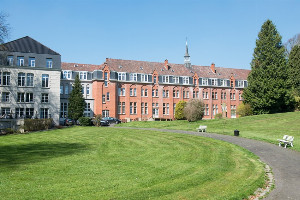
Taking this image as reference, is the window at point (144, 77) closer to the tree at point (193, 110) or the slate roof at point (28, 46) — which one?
the tree at point (193, 110)

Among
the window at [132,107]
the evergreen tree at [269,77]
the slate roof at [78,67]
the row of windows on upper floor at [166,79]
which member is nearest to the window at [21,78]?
the row of windows on upper floor at [166,79]

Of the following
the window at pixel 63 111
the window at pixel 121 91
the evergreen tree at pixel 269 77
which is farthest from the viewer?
the window at pixel 121 91

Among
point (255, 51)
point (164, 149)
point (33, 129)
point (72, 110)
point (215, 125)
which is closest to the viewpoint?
point (164, 149)

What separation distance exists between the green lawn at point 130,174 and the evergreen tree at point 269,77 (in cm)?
3541

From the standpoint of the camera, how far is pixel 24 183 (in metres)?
9.74

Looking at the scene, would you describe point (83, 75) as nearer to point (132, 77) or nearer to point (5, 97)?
point (132, 77)

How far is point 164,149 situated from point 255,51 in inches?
1618

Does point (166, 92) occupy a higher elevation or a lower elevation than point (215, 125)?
higher

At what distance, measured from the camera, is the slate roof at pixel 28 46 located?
43594 mm

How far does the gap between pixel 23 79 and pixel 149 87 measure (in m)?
Answer: 28.3

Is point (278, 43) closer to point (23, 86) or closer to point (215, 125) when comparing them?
point (215, 125)

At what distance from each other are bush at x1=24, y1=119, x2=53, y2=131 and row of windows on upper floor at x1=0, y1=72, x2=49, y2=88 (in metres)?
9.52

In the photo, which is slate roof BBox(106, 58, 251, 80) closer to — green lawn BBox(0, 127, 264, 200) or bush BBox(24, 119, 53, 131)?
bush BBox(24, 119, 53, 131)

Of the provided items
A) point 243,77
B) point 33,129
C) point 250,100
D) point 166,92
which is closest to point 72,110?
point 33,129
